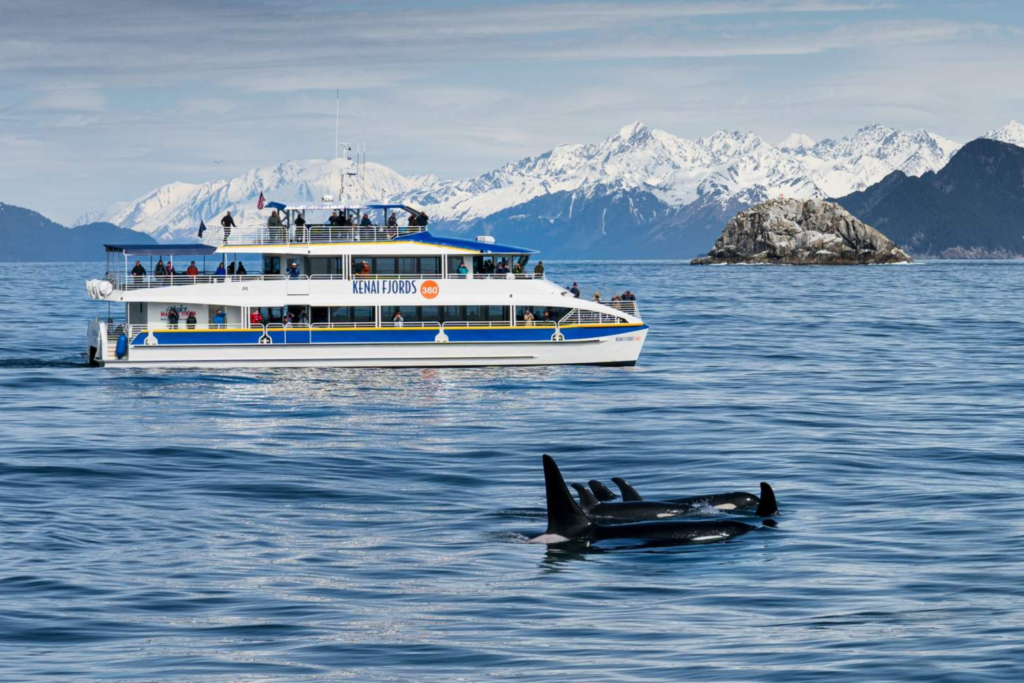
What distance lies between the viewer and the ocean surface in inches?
759

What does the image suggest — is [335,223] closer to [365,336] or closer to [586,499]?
[365,336]

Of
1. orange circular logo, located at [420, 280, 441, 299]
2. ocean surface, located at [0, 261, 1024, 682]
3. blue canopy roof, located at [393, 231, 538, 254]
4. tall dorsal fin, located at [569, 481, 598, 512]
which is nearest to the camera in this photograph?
ocean surface, located at [0, 261, 1024, 682]

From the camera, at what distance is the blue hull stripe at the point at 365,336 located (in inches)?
2584

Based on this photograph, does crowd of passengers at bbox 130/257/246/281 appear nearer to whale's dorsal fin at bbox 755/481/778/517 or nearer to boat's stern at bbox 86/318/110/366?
boat's stern at bbox 86/318/110/366

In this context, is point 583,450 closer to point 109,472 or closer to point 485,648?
point 109,472

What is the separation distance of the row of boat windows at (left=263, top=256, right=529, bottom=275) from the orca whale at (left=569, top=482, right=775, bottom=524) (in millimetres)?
39767

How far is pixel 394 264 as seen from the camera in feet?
223

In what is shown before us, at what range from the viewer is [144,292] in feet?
216

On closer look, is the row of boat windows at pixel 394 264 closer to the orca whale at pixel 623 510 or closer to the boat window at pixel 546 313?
the boat window at pixel 546 313

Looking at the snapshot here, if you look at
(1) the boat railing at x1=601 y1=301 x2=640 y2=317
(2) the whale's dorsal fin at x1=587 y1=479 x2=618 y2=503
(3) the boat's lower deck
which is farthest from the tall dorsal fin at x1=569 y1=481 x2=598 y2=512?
(1) the boat railing at x1=601 y1=301 x2=640 y2=317

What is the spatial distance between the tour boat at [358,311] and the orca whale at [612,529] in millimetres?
39968

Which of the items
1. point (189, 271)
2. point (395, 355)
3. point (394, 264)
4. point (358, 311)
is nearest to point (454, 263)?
point (394, 264)

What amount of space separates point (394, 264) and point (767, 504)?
41.3 m

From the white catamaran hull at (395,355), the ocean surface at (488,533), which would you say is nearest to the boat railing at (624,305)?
the white catamaran hull at (395,355)
